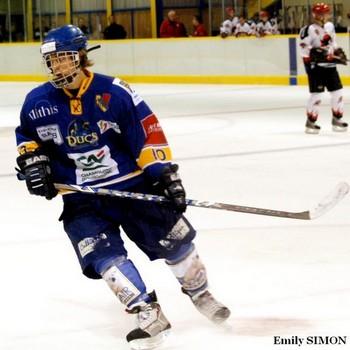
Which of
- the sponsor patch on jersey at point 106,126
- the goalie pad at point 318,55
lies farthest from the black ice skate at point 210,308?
the goalie pad at point 318,55

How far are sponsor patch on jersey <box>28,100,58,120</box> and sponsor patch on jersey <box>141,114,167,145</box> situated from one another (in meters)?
0.28

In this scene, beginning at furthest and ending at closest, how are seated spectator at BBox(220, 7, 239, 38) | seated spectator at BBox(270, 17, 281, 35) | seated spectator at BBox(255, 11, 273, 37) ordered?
seated spectator at BBox(220, 7, 239, 38) < seated spectator at BBox(270, 17, 281, 35) < seated spectator at BBox(255, 11, 273, 37)

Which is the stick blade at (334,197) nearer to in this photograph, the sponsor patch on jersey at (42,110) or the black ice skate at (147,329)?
the black ice skate at (147,329)

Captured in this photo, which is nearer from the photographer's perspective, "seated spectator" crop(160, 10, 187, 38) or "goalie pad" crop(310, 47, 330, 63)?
"goalie pad" crop(310, 47, 330, 63)

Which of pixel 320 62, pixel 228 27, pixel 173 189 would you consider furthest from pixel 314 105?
pixel 228 27

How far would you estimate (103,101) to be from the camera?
128 inches

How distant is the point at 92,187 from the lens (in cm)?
333

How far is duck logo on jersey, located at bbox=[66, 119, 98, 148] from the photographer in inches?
129

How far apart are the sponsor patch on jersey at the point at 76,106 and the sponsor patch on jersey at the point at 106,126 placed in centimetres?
7

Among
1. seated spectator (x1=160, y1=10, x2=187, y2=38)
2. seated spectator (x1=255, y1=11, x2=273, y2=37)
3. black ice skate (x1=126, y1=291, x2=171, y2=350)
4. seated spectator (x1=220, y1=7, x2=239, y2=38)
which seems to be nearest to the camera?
black ice skate (x1=126, y1=291, x2=171, y2=350)

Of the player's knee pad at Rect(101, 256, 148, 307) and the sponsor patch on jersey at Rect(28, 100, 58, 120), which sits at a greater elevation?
the sponsor patch on jersey at Rect(28, 100, 58, 120)

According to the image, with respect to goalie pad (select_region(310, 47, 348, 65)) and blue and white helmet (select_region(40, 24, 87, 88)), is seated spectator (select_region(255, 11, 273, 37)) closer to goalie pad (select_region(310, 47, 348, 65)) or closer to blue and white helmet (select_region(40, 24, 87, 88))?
goalie pad (select_region(310, 47, 348, 65))

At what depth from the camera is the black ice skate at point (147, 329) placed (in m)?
3.18

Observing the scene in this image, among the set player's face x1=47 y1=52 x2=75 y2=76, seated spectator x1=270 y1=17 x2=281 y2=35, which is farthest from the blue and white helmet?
seated spectator x1=270 y1=17 x2=281 y2=35
